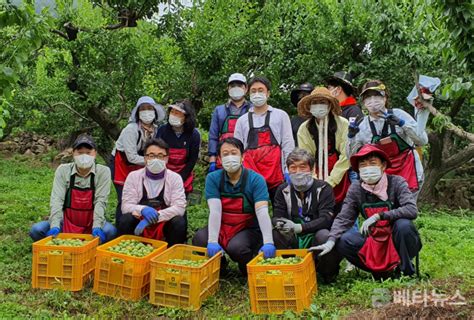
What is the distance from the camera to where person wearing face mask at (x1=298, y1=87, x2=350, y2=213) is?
521 cm

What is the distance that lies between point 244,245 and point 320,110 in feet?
Result: 5.29

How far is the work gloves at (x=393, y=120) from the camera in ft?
15.8

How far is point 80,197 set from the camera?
5445 mm

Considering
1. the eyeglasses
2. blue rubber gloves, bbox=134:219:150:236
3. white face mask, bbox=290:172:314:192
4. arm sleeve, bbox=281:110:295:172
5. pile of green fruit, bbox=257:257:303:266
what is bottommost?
pile of green fruit, bbox=257:257:303:266

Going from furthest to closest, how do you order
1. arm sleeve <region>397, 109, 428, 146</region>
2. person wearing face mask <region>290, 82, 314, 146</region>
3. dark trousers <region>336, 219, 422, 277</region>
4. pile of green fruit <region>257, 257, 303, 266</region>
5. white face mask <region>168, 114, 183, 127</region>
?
1. person wearing face mask <region>290, 82, 314, 146</region>
2. white face mask <region>168, 114, 183, 127</region>
3. arm sleeve <region>397, 109, 428, 146</region>
4. dark trousers <region>336, 219, 422, 277</region>
5. pile of green fruit <region>257, 257, 303, 266</region>

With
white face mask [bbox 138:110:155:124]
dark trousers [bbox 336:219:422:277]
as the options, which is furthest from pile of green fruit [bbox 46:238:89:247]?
dark trousers [bbox 336:219:422:277]

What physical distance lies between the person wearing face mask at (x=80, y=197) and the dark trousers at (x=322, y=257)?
181 centimetres

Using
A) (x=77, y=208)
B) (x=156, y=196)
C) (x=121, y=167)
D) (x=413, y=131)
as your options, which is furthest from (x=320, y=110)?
(x=77, y=208)

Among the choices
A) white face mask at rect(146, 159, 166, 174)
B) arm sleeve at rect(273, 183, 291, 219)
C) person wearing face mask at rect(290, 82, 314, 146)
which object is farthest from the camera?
person wearing face mask at rect(290, 82, 314, 146)

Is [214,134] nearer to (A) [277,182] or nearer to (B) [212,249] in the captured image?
(A) [277,182]

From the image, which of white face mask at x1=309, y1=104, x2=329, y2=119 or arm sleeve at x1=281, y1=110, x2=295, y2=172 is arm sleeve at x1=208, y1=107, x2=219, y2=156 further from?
white face mask at x1=309, y1=104, x2=329, y2=119

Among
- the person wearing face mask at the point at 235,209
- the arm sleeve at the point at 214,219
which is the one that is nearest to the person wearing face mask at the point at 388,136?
the person wearing face mask at the point at 235,209

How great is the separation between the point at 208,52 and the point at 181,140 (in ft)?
8.78

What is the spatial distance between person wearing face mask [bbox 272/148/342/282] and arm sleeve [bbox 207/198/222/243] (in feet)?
1.73
